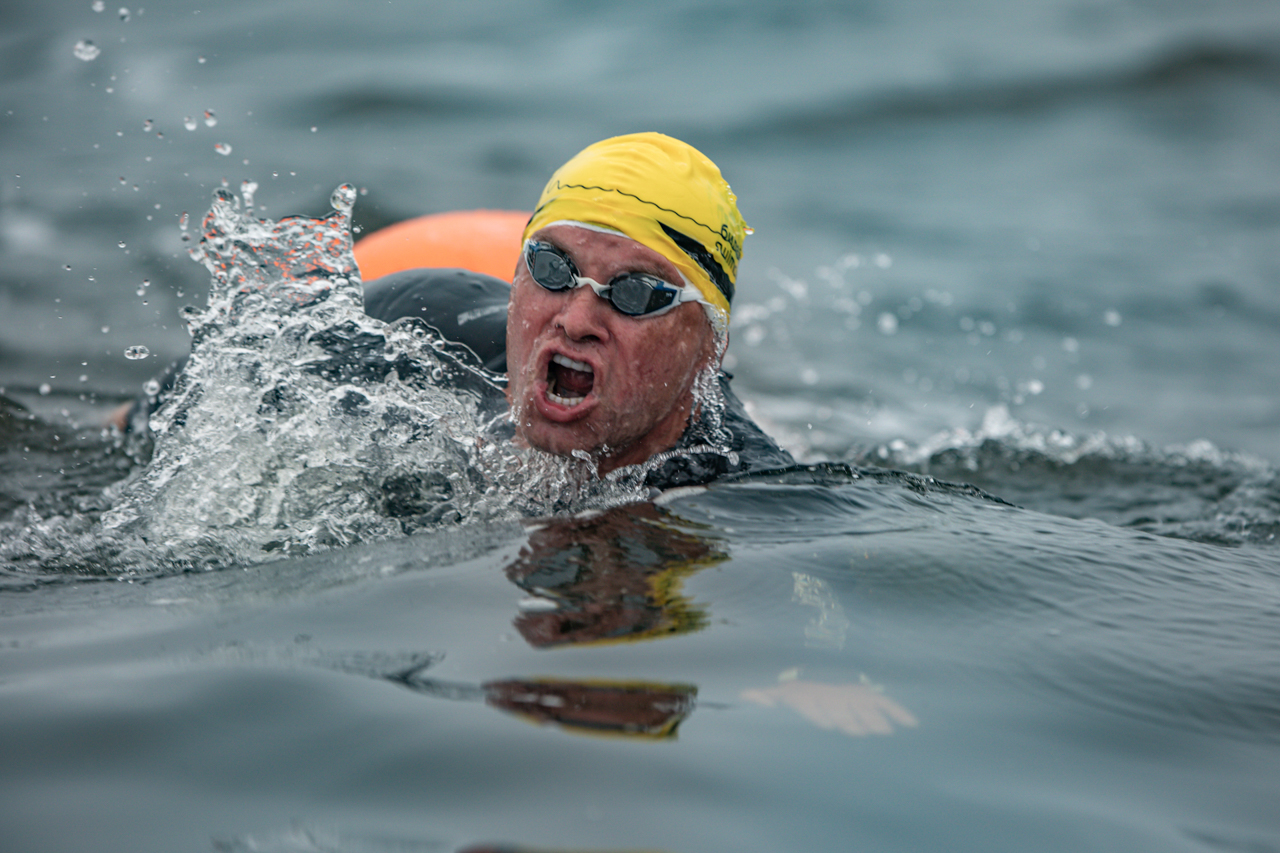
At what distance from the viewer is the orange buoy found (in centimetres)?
576

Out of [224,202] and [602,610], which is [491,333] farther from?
[602,610]

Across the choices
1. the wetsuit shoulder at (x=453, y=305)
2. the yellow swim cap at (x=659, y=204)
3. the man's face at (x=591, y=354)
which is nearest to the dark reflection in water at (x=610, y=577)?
the man's face at (x=591, y=354)

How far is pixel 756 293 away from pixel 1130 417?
2.91 m

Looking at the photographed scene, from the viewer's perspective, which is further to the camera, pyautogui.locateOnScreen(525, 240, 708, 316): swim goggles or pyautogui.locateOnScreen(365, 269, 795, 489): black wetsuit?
pyautogui.locateOnScreen(365, 269, 795, 489): black wetsuit

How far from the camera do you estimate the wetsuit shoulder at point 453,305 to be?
4.63 meters

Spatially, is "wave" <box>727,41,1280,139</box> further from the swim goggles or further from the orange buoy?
the swim goggles

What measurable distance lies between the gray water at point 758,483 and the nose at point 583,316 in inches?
26.7

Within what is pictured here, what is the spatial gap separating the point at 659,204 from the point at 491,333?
45.6 inches

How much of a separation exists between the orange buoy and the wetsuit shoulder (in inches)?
24.6

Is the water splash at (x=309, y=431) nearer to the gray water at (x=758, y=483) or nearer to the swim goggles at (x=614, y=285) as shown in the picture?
the gray water at (x=758, y=483)

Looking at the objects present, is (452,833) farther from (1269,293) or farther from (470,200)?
(1269,293)

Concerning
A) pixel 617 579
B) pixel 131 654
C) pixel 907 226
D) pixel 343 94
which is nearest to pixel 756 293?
pixel 907 226

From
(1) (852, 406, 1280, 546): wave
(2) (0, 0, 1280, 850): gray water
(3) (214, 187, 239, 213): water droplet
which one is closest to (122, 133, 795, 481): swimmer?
(2) (0, 0, 1280, 850): gray water

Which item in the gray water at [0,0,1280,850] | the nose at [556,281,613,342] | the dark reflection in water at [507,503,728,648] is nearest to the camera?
the gray water at [0,0,1280,850]
